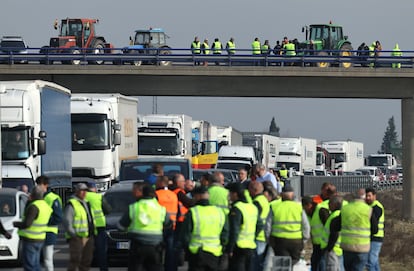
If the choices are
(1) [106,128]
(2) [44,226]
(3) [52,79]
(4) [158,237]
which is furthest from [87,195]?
(3) [52,79]

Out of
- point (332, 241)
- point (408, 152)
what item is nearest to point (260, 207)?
point (332, 241)

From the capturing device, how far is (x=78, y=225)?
19.2 m

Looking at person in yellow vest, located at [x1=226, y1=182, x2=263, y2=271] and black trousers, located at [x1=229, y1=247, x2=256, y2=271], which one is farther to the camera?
black trousers, located at [x1=229, y1=247, x2=256, y2=271]

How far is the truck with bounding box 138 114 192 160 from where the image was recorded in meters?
47.4

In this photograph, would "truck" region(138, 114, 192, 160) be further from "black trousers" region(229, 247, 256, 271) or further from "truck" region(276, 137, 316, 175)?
"truck" region(276, 137, 316, 175)

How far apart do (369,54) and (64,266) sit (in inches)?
1188

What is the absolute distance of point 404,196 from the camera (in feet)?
166

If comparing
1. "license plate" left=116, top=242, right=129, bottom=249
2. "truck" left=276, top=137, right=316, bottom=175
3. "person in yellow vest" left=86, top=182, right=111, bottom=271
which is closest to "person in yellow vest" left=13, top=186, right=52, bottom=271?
"person in yellow vest" left=86, top=182, right=111, bottom=271

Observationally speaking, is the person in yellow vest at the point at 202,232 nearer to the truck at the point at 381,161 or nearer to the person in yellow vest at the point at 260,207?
the person in yellow vest at the point at 260,207

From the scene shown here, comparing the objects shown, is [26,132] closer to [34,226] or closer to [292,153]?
[34,226]

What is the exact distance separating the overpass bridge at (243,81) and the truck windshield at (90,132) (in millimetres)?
9106

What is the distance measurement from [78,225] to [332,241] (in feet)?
12.8

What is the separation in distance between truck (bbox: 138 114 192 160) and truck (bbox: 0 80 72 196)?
13.9 m

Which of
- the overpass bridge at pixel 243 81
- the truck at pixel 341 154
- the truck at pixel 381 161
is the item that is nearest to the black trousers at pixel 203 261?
the overpass bridge at pixel 243 81
